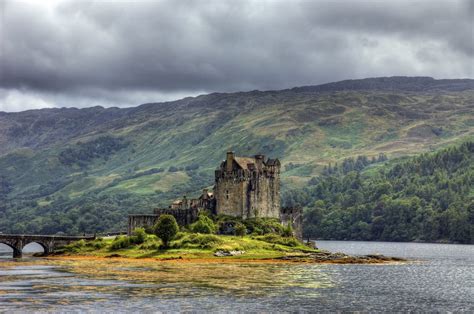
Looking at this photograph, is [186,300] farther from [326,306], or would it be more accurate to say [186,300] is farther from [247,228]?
[247,228]

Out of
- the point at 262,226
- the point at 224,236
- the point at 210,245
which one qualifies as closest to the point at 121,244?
the point at 210,245

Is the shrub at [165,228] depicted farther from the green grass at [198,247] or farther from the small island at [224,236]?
the green grass at [198,247]

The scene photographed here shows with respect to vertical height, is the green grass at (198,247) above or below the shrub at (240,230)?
below

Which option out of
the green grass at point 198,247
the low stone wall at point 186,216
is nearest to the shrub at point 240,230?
the green grass at point 198,247

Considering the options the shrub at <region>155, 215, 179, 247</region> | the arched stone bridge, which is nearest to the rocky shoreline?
the shrub at <region>155, 215, 179, 247</region>

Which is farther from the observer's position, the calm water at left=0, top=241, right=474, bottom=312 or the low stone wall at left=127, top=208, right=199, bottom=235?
the low stone wall at left=127, top=208, right=199, bottom=235

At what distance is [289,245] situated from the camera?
183 m

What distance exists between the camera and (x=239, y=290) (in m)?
103

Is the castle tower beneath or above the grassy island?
above

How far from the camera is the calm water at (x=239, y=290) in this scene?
8831cm

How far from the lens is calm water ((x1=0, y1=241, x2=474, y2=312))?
88312mm

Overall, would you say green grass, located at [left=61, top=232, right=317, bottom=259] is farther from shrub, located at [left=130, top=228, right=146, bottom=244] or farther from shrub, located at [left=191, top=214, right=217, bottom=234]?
shrub, located at [left=191, top=214, right=217, bottom=234]

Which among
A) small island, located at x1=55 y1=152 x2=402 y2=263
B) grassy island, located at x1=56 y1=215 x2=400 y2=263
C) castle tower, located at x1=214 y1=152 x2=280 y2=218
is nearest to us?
grassy island, located at x1=56 y1=215 x2=400 y2=263

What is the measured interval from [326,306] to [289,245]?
92149mm
